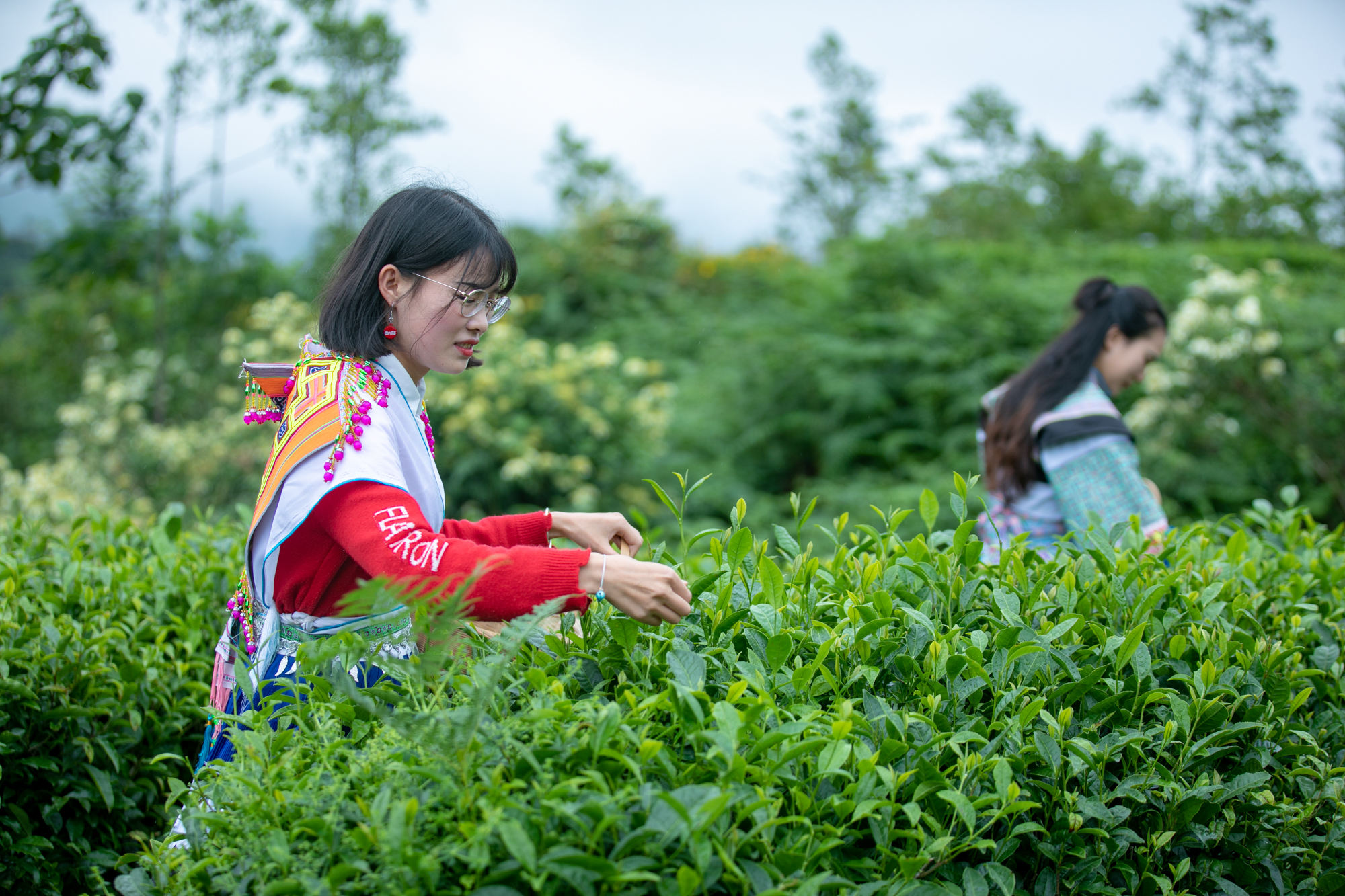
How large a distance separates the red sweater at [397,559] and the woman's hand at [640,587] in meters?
0.03

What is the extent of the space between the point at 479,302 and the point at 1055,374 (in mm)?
2201

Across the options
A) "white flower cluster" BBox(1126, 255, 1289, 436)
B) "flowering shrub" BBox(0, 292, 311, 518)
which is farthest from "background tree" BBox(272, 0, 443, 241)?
"white flower cluster" BBox(1126, 255, 1289, 436)

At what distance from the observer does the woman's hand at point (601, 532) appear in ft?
6.33

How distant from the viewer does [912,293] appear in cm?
908

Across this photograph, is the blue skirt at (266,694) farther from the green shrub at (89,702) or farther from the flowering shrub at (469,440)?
the flowering shrub at (469,440)

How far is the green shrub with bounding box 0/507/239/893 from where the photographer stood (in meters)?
2.01

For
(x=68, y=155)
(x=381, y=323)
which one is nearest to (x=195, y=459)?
(x=68, y=155)

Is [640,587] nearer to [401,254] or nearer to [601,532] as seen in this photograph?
[601,532]

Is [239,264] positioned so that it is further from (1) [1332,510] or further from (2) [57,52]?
(1) [1332,510]

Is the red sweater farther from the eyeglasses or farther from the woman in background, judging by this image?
the woman in background

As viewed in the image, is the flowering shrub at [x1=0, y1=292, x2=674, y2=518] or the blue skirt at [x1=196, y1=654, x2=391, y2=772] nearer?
the blue skirt at [x1=196, y1=654, x2=391, y2=772]

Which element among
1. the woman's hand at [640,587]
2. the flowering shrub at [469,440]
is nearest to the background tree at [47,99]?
the flowering shrub at [469,440]

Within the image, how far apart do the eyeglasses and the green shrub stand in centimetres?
104

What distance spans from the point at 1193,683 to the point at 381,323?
5.39 feet
